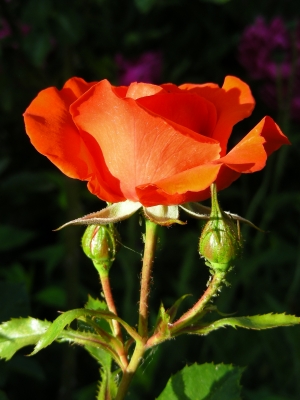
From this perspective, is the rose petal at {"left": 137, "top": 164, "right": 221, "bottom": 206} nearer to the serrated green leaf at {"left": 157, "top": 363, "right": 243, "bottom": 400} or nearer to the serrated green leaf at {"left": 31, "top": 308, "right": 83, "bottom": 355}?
the serrated green leaf at {"left": 31, "top": 308, "right": 83, "bottom": 355}

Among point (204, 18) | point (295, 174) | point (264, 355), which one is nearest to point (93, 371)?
point (264, 355)

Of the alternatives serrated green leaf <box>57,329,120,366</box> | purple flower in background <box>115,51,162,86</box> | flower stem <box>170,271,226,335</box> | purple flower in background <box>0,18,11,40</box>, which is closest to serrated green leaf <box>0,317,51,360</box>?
serrated green leaf <box>57,329,120,366</box>

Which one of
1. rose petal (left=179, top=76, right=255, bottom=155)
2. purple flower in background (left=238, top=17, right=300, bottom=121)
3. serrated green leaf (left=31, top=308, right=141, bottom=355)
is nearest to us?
serrated green leaf (left=31, top=308, right=141, bottom=355)

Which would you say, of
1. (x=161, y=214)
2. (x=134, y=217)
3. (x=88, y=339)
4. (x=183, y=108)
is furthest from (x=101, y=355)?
(x=134, y=217)

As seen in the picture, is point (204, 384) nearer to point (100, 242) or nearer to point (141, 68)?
point (100, 242)

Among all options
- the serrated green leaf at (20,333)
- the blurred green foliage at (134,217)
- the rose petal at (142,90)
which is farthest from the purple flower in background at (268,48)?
the serrated green leaf at (20,333)

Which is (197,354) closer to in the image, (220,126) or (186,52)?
(186,52)

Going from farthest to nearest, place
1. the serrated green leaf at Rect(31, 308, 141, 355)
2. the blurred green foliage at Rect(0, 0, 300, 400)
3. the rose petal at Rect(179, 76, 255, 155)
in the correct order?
1. the blurred green foliage at Rect(0, 0, 300, 400)
2. the rose petal at Rect(179, 76, 255, 155)
3. the serrated green leaf at Rect(31, 308, 141, 355)
